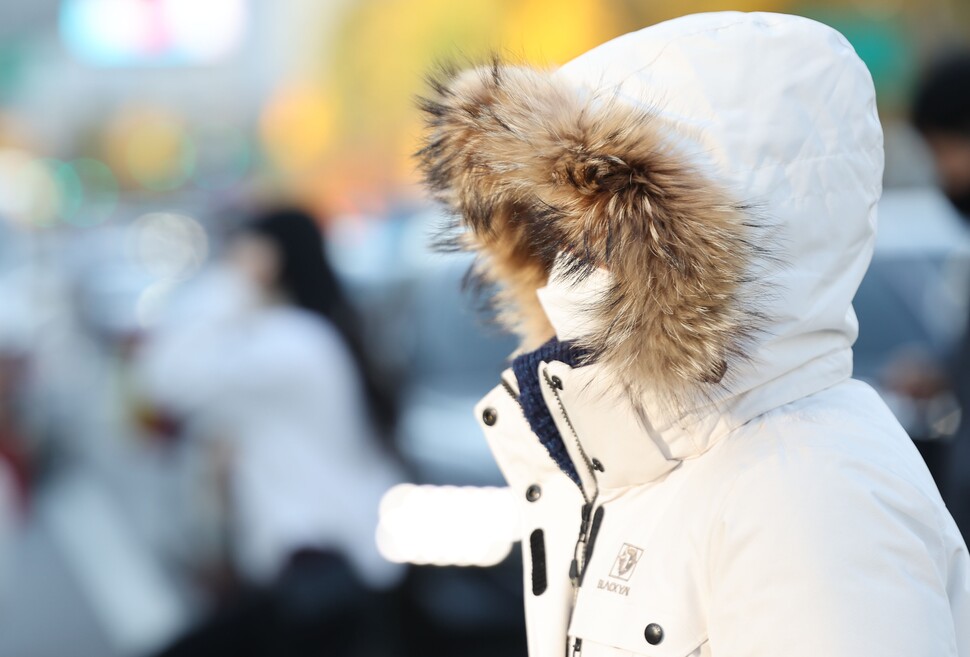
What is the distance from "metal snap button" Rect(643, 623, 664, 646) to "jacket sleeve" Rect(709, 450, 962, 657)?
0.06m

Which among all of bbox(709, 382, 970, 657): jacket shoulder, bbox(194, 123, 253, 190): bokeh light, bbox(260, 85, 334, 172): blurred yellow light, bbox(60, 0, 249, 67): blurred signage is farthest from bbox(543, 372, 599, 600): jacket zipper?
bbox(194, 123, 253, 190): bokeh light

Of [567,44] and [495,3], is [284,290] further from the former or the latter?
[495,3]

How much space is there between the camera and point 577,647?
1.35 meters

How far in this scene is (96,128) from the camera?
4269 centimetres

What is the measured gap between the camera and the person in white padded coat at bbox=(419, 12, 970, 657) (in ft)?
3.71

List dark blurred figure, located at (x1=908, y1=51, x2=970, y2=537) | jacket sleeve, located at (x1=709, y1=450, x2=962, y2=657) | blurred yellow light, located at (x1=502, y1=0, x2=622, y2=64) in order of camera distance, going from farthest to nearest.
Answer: blurred yellow light, located at (x1=502, y1=0, x2=622, y2=64), dark blurred figure, located at (x1=908, y1=51, x2=970, y2=537), jacket sleeve, located at (x1=709, y1=450, x2=962, y2=657)

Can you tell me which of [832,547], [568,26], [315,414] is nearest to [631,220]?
[832,547]

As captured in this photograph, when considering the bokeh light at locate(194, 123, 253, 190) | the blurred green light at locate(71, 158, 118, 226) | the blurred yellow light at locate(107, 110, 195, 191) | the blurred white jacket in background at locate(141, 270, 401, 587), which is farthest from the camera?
the blurred green light at locate(71, 158, 118, 226)

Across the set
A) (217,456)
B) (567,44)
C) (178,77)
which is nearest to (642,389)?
(217,456)

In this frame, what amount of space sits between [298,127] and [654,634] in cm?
2177

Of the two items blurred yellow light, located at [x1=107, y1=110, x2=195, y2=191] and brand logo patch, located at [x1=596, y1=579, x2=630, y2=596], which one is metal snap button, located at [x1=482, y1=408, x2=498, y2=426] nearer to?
brand logo patch, located at [x1=596, y1=579, x2=630, y2=596]

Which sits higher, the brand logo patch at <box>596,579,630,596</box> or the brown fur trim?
the brown fur trim

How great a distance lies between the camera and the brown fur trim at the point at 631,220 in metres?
1.23

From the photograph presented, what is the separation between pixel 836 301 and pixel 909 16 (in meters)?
10.1
